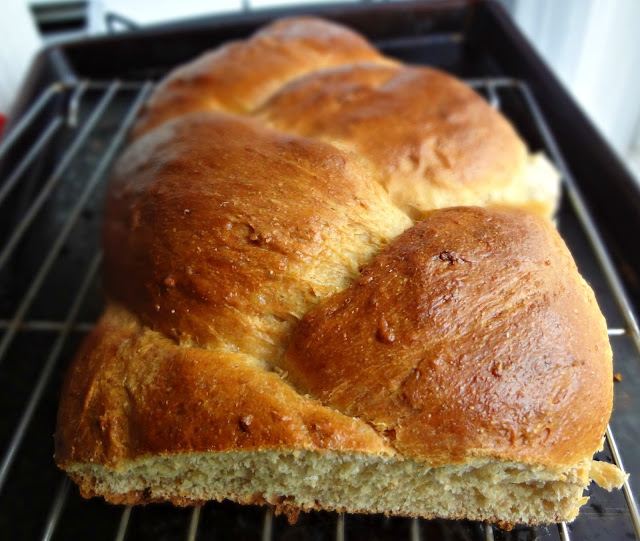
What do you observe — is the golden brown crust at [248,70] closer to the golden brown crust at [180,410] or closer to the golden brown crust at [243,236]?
the golden brown crust at [243,236]

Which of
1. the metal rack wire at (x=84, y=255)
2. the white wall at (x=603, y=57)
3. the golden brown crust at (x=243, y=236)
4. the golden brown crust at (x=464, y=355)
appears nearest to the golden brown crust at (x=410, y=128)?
the golden brown crust at (x=243, y=236)

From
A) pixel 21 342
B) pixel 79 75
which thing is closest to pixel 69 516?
pixel 21 342

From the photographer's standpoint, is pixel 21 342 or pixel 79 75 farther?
pixel 79 75

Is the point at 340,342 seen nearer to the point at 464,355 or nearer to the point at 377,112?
the point at 464,355

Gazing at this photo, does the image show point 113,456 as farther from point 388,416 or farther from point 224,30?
point 224,30

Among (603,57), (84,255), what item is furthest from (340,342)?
(603,57)

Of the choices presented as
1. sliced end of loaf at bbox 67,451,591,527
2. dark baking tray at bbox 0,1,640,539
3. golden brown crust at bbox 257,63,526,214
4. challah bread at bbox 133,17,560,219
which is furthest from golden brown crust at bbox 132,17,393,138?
sliced end of loaf at bbox 67,451,591,527
